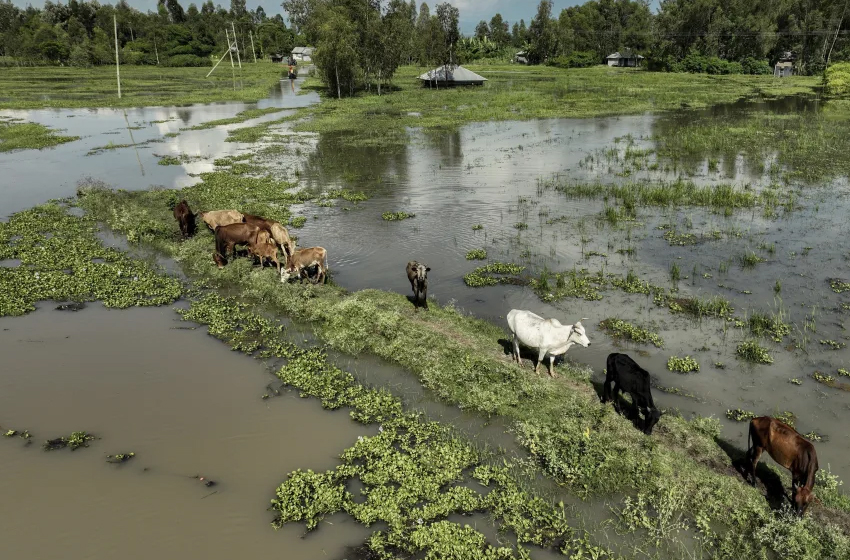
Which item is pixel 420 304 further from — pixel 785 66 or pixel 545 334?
pixel 785 66

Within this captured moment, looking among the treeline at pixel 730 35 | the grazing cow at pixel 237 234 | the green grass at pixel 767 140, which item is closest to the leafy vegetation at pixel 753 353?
the grazing cow at pixel 237 234

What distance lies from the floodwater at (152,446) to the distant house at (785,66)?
3902 inches

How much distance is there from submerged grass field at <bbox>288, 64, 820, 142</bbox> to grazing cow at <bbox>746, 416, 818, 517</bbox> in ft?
109

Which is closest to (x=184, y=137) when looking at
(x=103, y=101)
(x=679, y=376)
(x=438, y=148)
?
(x=438, y=148)

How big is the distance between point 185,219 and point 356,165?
13601mm

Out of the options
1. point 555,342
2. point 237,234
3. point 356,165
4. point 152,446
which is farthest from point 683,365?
point 356,165

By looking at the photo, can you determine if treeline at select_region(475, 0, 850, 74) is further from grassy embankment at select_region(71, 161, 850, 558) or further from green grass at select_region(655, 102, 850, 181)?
grassy embankment at select_region(71, 161, 850, 558)

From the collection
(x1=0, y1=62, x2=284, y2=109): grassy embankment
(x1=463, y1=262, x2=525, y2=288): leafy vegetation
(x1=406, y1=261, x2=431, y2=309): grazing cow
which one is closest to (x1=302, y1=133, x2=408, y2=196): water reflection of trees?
(x1=463, y1=262, x2=525, y2=288): leafy vegetation

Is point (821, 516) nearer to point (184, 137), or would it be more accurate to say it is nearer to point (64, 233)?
point (64, 233)

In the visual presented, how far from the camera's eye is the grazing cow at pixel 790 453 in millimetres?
7133

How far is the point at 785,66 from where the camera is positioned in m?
83.6

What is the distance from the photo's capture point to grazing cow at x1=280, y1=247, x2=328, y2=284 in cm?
1464

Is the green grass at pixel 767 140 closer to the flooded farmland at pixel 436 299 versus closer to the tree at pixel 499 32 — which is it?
the flooded farmland at pixel 436 299

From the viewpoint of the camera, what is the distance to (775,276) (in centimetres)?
1534
